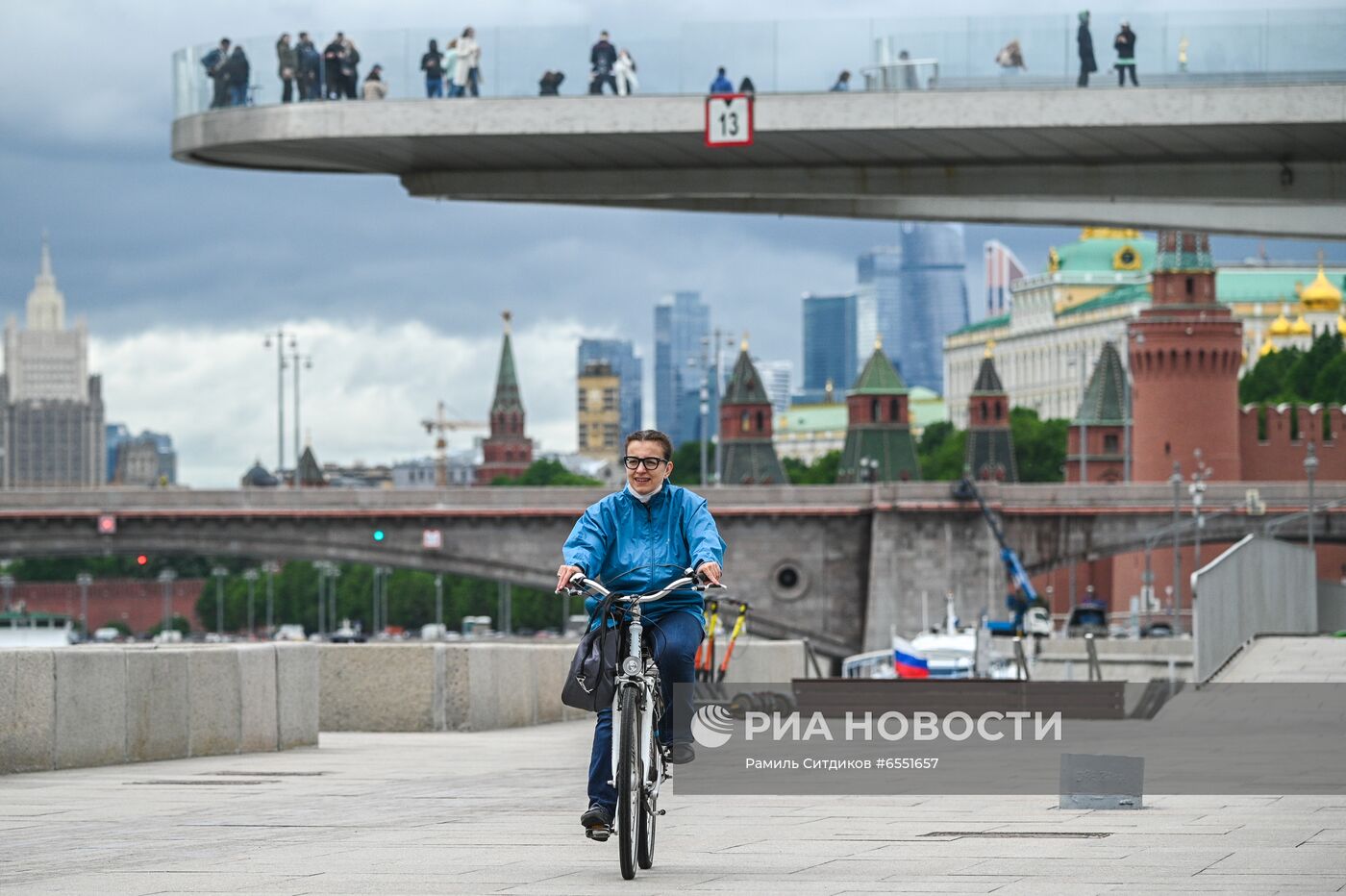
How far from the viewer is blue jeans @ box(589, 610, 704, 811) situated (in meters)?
8.56

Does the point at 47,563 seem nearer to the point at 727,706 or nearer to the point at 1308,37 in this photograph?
the point at 1308,37

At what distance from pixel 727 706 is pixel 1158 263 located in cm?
10070

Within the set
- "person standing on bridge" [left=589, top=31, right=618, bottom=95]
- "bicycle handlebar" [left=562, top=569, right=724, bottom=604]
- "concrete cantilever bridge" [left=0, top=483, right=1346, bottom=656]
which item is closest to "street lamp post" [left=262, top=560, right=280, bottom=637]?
"concrete cantilever bridge" [left=0, top=483, right=1346, bottom=656]

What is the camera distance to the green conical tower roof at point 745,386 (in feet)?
539

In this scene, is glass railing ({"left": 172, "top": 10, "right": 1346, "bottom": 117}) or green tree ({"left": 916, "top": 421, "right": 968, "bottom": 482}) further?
green tree ({"left": 916, "top": 421, "right": 968, "bottom": 482})

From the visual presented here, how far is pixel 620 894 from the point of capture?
767cm

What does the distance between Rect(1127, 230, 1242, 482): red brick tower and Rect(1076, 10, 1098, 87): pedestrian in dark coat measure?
72.3 metres

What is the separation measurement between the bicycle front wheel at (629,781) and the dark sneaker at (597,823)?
0.34 ft

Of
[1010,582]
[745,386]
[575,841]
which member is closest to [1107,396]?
[745,386]

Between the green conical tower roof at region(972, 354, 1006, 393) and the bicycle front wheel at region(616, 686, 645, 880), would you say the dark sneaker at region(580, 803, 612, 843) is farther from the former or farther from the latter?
the green conical tower roof at region(972, 354, 1006, 393)

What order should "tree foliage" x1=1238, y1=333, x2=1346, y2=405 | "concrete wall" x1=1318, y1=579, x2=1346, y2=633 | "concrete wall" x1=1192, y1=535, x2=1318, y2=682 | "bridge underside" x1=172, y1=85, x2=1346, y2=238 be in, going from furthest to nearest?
"tree foliage" x1=1238, y1=333, x2=1346, y2=405 → "concrete wall" x1=1318, y1=579, x2=1346, y2=633 → "bridge underside" x1=172, y1=85, x2=1346, y2=238 → "concrete wall" x1=1192, y1=535, x2=1318, y2=682

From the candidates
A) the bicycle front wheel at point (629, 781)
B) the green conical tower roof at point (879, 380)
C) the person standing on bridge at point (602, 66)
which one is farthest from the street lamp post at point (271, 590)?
the bicycle front wheel at point (629, 781)

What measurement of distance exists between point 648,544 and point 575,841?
145 cm

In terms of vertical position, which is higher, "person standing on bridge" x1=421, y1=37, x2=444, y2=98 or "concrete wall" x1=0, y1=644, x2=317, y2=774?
"person standing on bridge" x1=421, y1=37, x2=444, y2=98
